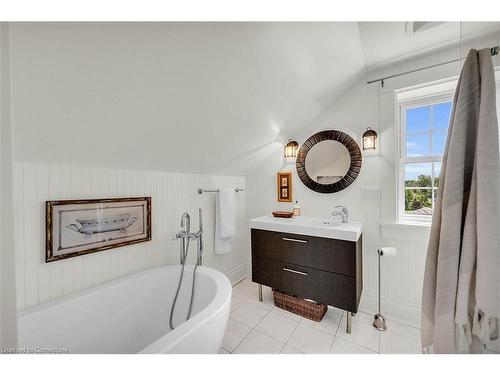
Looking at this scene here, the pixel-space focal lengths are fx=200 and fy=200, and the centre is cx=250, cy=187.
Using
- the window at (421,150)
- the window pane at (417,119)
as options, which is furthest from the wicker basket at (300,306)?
the window pane at (417,119)

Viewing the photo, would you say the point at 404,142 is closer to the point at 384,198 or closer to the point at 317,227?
the point at 384,198

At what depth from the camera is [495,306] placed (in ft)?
1.93

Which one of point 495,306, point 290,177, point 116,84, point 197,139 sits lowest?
point 495,306

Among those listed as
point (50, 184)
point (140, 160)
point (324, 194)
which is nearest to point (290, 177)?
point (324, 194)

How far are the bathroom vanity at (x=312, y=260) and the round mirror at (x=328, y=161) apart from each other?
39 cm

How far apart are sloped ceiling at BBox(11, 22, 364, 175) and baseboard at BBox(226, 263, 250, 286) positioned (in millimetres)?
1458

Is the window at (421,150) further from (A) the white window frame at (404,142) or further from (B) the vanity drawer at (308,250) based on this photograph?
(B) the vanity drawer at (308,250)

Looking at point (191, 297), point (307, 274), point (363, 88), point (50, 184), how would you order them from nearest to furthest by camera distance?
point (50, 184), point (191, 297), point (307, 274), point (363, 88)

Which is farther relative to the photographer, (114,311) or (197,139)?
(197,139)

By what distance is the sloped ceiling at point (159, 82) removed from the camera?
810 millimetres

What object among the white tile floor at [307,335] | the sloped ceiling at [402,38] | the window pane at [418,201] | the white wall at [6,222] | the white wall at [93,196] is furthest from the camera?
the window pane at [418,201]
